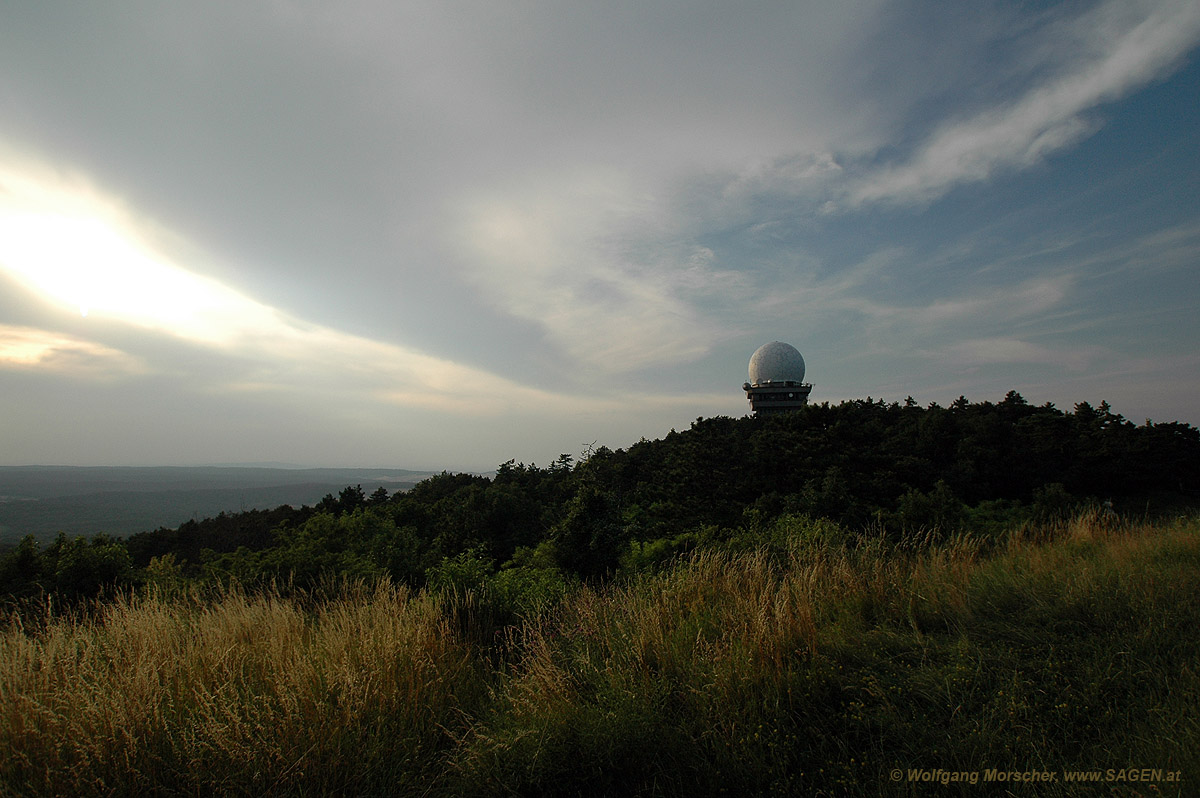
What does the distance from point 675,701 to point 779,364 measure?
4719 centimetres

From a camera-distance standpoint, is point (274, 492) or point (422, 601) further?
point (274, 492)

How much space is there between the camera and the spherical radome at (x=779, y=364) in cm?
4703

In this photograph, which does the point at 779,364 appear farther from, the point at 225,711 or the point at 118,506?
the point at 118,506

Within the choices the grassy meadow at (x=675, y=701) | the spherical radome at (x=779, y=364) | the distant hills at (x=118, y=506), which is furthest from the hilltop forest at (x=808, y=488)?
the distant hills at (x=118, y=506)

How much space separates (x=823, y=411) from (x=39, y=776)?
2653 cm

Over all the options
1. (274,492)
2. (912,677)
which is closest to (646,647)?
(912,677)

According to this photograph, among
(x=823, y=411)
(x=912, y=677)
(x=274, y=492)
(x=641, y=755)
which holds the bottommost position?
(x=274, y=492)

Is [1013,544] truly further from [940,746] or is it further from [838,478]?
[838,478]

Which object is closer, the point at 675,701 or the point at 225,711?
the point at 225,711

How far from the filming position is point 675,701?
3.40 metres

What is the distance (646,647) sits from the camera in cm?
391

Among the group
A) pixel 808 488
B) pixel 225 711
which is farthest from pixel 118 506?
pixel 225 711

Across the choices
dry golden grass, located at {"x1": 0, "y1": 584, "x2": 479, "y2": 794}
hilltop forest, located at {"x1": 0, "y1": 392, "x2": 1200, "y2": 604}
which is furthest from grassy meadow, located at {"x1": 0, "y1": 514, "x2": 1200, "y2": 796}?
hilltop forest, located at {"x1": 0, "y1": 392, "x2": 1200, "y2": 604}

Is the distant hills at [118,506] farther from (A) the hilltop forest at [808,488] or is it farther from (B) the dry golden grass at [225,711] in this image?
(B) the dry golden grass at [225,711]
